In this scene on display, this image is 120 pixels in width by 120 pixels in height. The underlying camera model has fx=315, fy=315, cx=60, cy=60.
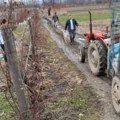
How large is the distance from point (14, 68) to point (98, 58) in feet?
16.7

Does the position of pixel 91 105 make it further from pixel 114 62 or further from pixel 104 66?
pixel 104 66

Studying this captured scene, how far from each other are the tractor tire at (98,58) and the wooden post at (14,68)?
4.72 meters

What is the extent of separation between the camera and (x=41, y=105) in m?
5.69

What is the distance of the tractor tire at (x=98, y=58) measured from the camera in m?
8.31

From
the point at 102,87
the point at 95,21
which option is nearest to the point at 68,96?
the point at 102,87

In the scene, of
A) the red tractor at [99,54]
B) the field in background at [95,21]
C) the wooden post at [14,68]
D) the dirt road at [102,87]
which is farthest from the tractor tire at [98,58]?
the field in background at [95,21]

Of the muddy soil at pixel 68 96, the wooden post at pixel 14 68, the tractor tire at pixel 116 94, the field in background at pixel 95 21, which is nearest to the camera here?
the wooden post at pixel 14 68

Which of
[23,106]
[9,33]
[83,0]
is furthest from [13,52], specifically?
[83,0]

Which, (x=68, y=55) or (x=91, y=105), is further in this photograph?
(x=68, y=55)

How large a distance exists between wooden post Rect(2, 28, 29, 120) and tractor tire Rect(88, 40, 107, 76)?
186 inches

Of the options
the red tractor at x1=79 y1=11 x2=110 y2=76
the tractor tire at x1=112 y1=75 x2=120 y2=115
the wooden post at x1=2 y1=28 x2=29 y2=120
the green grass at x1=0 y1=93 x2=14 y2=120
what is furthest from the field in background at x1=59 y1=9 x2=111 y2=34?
the wooden post at x1=2 y1=28 x2=29 y2=120

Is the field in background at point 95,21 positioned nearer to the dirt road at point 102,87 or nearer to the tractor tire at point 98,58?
the dirt road at point 102,87

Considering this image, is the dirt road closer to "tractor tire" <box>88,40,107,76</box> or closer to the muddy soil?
the muddy soil

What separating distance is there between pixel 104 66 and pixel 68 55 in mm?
4454
